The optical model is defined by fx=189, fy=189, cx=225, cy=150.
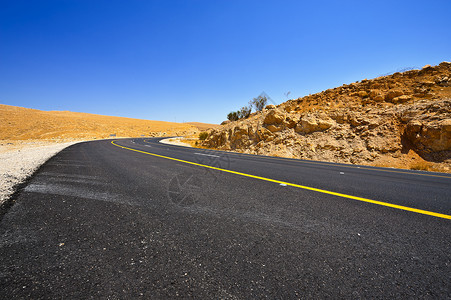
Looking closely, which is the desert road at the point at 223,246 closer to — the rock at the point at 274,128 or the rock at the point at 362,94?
the rock at the point at 274,128

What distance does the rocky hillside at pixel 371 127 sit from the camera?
1199cm

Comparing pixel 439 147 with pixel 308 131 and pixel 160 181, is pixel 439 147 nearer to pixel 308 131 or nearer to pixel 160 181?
pixel 308 131

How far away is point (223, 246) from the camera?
6.57 ft

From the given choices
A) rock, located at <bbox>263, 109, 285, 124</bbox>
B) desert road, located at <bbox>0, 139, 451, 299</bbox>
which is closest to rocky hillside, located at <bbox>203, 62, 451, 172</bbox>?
rock, located at <bbox>263, 109, 285, 124</bbox>

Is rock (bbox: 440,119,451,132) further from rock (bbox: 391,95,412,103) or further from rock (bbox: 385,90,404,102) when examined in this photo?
rock (bbox: 385,90,404,102)

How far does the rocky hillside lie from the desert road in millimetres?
11442

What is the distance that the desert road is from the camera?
1449 mm

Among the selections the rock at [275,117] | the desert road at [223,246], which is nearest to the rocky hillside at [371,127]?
the rock at [275,117]

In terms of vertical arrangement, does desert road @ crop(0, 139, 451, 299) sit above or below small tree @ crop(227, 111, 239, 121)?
below

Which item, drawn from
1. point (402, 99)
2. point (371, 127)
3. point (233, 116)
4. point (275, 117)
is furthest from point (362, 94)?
point (233, 116)

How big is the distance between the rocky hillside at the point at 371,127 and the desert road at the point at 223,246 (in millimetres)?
11442

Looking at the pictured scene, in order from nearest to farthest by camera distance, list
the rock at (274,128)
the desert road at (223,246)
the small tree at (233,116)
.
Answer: the desert road at (223,246) < the rock at (274,128) < the small tree at (233,116)

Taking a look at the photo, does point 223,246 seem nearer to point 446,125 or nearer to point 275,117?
point 446,125

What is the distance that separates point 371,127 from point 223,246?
17148mm
